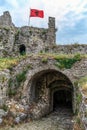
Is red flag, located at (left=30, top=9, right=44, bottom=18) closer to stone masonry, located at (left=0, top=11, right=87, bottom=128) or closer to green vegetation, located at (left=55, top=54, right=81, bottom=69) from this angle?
stone masonry, located at (left=0, top=11, right=87, bottom=128)

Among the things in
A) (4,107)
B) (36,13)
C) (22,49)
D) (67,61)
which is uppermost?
(36,13)

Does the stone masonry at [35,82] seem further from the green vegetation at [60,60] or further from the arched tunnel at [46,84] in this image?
the green vegetation at [60,60]

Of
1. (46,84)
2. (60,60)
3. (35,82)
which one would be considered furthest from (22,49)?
(60,60)

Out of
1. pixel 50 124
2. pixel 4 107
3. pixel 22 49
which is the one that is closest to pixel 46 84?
pixel 50 124

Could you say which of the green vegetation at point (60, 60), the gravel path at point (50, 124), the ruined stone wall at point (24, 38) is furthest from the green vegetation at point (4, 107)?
the ruined stone wall at point (24, 38)

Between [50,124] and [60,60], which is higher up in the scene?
[60,60]

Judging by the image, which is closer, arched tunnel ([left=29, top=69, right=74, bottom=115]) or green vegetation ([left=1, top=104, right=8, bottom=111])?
green vegetation ([left=1, top=104, right=8, bottom=111])

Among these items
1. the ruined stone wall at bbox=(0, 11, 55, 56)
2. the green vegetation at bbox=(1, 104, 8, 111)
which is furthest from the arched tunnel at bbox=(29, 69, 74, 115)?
the ruined stone wall at bbox=(0, 11, 55, 56)

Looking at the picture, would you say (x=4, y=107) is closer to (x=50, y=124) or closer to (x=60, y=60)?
(x=50, y=124)

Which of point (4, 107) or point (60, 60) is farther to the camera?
point (60, 60)

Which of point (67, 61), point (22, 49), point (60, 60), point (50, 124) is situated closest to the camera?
point (50, 124)

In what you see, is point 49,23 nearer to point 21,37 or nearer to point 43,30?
point 43,30

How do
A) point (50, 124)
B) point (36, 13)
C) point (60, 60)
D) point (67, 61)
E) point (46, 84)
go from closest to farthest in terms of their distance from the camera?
point (50, 124) < point (67, 61) < point (60, 60) < point (46, 84) < point (36, 13)

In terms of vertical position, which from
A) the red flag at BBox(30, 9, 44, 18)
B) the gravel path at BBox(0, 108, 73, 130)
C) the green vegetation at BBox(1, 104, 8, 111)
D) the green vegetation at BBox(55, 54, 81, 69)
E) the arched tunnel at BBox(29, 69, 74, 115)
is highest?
the red flag at BBox(30, 9, 44, 18)
